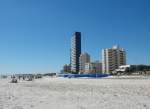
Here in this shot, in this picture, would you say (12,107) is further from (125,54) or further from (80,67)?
(80,67)

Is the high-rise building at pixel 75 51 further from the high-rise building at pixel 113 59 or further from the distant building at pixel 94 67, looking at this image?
the high-rise building at pixel 113 59

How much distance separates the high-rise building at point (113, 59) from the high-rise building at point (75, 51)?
26059 millimetres

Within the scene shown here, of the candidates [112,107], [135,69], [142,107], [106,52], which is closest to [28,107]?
[112,107]

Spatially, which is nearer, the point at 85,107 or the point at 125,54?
the point at 85,107

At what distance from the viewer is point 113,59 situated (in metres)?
164

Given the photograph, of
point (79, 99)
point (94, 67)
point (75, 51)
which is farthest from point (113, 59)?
point (79, 99)

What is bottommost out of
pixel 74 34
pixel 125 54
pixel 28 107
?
pixel 28 107

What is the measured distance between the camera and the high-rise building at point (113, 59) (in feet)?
529

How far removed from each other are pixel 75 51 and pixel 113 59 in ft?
123

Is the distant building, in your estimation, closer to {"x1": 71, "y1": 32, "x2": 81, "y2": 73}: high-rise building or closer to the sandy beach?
{"x1": 71, "y1": 32, "x2": 81, "y2": 73}: high-rise building

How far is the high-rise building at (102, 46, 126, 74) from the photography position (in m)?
161

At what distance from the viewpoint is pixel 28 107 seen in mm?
12398

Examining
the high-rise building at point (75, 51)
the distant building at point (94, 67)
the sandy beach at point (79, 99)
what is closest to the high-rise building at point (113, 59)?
the distant building at point (94, 67)

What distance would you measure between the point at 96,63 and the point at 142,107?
179 metres
